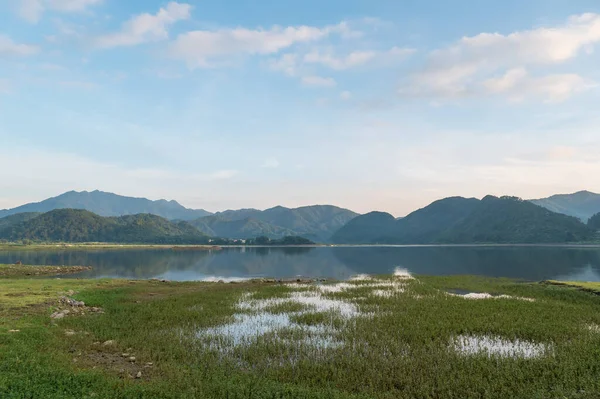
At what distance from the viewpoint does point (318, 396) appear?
17.2 metres

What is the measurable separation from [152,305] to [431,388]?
117 ft

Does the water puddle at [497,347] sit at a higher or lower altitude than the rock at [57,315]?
lower

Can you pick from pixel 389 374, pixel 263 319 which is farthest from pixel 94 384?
pixel 263 319

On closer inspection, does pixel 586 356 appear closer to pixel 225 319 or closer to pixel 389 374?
pixel 389 374

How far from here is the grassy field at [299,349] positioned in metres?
18.4

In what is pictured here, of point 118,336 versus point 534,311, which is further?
point 534,311

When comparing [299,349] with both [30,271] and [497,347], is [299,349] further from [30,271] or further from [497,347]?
[30,271]

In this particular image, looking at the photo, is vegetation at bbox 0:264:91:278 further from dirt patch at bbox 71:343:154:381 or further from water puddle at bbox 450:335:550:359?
water puddle at bbox 450:335:550:359

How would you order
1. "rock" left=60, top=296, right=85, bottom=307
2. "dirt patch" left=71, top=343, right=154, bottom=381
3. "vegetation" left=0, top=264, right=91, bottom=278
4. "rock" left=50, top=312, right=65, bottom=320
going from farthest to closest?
"vegetation" left=0, top=264, right=91, bottom=278
"rock" left=60, top=296, right=85, bottom=307
"rock" left=50, top=312, right=65, bottom=320
"dirt patch" left=71, top=343, right=154, bottom=381

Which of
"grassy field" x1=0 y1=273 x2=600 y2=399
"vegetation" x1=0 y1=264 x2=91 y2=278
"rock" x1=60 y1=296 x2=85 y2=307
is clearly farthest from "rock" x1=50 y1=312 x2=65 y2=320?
"vegetation" x1=0 y1=264 x2=91 y2=278

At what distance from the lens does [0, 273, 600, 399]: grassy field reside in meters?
18.4

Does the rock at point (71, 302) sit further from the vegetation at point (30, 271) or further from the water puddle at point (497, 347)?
the vegetation at point (30, 271)

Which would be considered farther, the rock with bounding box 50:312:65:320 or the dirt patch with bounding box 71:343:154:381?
the rock with bounding box 50:312:65:320

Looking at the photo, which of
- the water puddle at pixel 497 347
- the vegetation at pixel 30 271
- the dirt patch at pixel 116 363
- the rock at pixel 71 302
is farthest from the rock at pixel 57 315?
the vegetation at pixel 30 271
